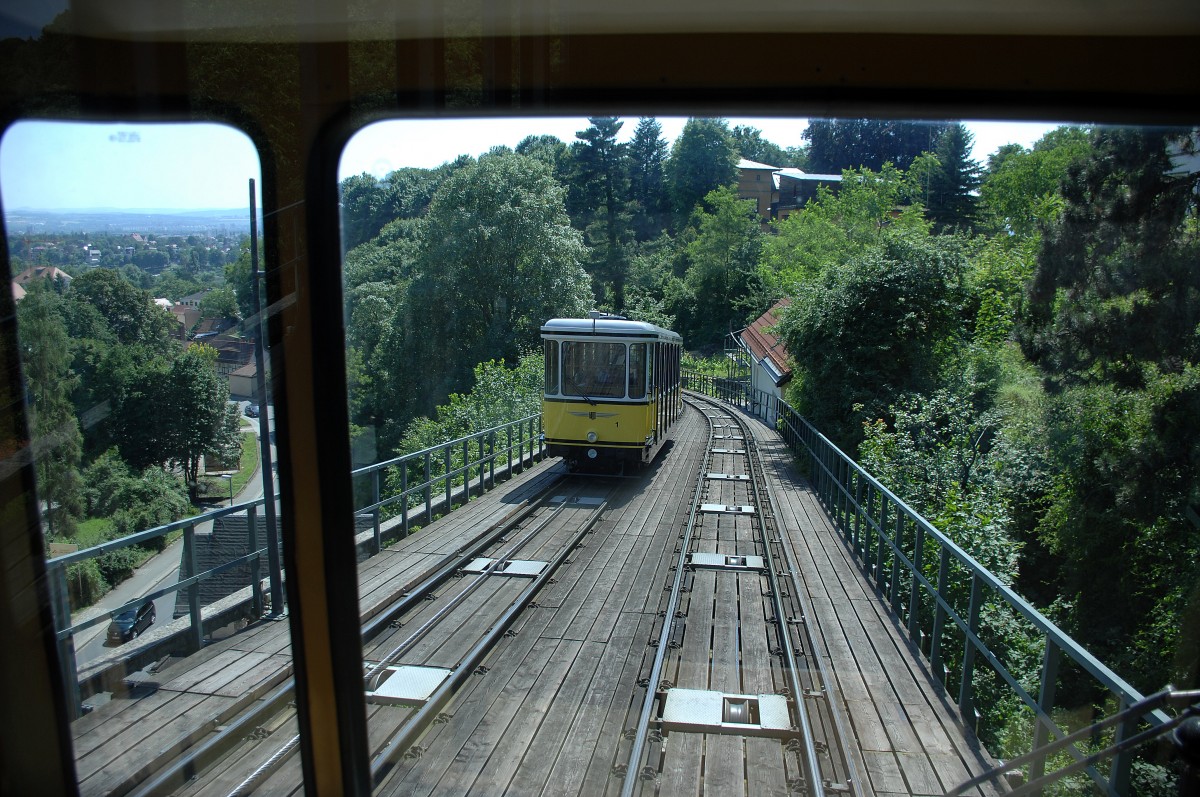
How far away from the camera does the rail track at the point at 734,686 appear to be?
3.88m

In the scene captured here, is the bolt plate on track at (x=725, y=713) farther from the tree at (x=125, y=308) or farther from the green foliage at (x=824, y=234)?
the green foliage at (x=824, y=234)

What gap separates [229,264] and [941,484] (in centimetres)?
1081

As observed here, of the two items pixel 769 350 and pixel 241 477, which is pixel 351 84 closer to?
pixel 241 477

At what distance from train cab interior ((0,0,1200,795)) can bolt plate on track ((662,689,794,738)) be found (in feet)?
8.54

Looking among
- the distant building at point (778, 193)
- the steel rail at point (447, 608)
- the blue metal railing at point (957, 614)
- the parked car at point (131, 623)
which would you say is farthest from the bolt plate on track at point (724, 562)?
the parked car at point (131, 623)

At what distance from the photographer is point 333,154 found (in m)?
2.27

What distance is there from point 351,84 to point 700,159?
3.88 metres

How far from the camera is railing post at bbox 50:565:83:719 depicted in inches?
83.3

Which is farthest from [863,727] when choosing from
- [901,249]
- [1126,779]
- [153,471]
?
[901,249]

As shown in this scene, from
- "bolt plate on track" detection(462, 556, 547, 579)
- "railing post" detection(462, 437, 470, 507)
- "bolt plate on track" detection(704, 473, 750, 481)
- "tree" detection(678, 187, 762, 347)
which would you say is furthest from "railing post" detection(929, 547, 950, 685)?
"bolt plate on track" detection(704, 473, 750, 481)

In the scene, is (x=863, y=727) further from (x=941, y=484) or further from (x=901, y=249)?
(x=901, y=249)

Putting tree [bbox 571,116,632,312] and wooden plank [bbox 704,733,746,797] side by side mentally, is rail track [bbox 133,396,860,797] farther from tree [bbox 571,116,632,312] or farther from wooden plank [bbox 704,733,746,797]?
tree [bbox 571,116,632,312]

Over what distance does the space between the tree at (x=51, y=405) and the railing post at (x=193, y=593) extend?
38 cm

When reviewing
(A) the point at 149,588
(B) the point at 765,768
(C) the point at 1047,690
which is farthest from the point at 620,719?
(A) the point at 149,588
